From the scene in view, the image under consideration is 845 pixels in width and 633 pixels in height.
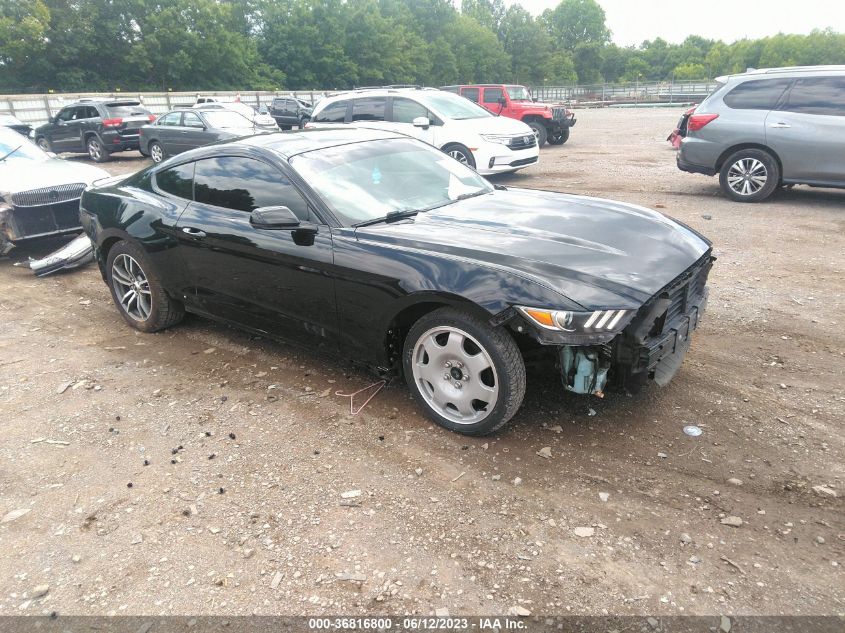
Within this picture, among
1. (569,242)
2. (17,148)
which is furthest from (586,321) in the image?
(17,148)

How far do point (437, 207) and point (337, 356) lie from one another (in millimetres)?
1222

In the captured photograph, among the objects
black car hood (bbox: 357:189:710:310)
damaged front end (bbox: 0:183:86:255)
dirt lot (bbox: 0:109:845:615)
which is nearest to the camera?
dirt lot (bbox: 0:109:845:615)

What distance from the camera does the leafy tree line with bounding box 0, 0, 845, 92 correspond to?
134ft

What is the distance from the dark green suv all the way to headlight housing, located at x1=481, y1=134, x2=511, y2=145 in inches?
442

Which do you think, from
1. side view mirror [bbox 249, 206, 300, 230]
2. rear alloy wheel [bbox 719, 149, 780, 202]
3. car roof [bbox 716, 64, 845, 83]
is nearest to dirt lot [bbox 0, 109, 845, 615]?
side view mirror [bbox 249, 206, 300, 230]

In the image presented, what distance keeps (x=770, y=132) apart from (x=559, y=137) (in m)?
10.9

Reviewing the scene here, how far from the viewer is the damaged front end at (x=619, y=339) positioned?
2934 mm

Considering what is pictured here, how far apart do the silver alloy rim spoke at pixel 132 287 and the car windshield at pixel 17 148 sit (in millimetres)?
4013

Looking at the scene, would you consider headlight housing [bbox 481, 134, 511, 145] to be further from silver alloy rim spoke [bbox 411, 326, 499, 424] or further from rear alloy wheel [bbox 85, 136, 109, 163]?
rear alloy wheel [bbox 85, 136, 109, 163]

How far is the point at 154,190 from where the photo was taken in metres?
4.90

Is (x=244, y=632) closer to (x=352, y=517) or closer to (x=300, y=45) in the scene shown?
(x=352, y=517)

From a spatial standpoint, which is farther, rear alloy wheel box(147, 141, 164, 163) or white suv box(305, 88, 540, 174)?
rear alloy wheel box(147, 141, 164, 163)

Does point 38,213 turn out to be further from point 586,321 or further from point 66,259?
point 586,321

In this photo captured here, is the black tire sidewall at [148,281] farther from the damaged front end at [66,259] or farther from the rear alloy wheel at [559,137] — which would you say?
the rear alloy wheel at [559,137]
